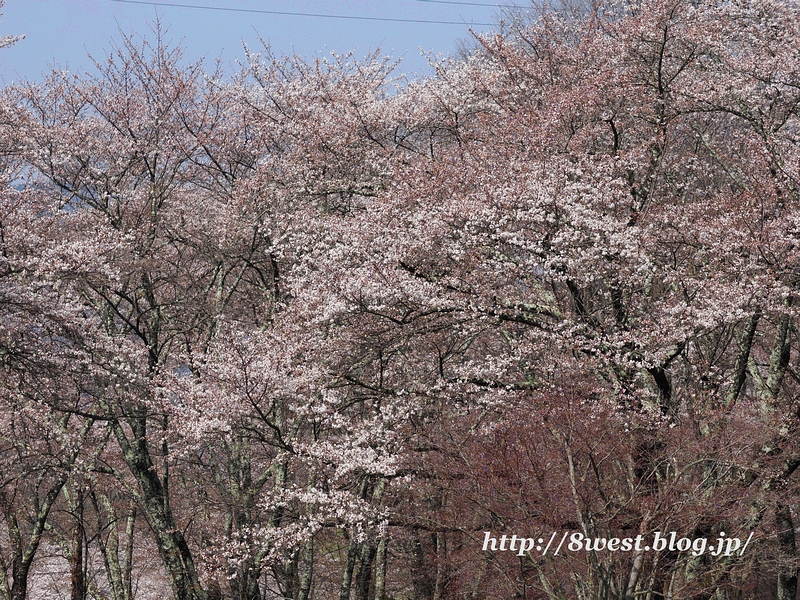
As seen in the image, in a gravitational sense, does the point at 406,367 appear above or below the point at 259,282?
below

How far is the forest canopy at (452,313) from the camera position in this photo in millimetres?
8859

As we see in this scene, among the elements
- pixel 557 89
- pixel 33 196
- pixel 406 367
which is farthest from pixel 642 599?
pixel 33 196

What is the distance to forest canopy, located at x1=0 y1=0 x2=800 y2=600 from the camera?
8.86 m

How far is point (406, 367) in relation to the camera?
1088 cm

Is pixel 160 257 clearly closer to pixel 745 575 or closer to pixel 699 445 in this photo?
pixel 699 445

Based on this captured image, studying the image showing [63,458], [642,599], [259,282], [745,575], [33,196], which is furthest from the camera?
[259,282]

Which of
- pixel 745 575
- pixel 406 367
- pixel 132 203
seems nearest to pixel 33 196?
pixel 132 203

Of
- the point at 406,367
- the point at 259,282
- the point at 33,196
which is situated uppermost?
the point at 33,196

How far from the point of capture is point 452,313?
9.65 meters

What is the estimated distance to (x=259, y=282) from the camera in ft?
47.5

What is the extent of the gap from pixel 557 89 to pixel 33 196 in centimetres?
866

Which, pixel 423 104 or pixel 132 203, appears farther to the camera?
pixel 423 104

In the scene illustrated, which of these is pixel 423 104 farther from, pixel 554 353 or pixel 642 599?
pixel 642 599

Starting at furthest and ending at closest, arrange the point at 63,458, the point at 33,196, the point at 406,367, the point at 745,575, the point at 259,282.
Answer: the point at 259,282, the point at 33,196, the point at 63,458, the point at 406,367, the point at 745,575
